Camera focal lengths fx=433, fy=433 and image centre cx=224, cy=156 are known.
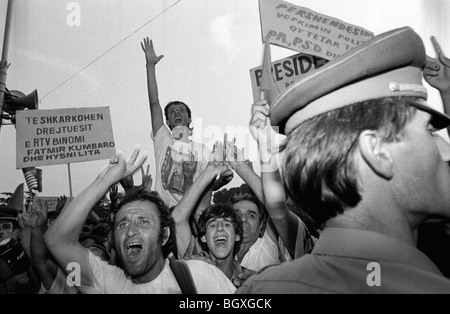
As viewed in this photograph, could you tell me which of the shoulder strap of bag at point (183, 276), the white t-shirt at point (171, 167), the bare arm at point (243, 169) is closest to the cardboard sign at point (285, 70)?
the white t-shirt at point (171, 167)

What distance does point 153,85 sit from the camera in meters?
4.45

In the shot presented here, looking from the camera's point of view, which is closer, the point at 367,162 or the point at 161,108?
the point at 367,162

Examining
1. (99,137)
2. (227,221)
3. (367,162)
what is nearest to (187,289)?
(227,221)

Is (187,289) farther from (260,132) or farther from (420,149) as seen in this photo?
(420,149)

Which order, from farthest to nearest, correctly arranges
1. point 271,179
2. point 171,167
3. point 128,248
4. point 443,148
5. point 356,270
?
1. point 171,167
2. point 128,248
3. point 271,179
4. point 443,148
5. point 356,270

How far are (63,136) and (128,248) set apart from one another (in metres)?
1.81

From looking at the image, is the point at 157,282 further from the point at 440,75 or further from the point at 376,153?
the point at 440,75

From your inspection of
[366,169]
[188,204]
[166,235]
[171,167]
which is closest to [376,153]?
[366,169]

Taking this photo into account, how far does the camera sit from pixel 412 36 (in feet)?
3.79

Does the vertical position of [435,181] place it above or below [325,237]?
above

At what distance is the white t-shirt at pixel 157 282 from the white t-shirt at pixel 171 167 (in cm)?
134

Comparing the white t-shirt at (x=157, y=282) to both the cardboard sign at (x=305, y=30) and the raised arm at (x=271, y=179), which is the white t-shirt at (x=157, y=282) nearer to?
the raised arm at (x=271, y=179)

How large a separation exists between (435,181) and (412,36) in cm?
39
